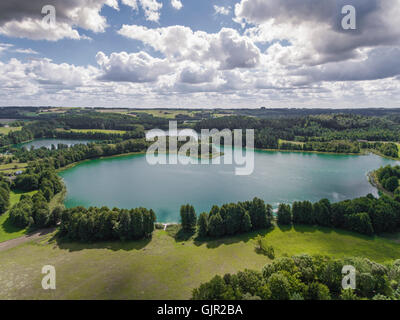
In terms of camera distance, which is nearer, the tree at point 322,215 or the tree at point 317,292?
the tree at point 317,292

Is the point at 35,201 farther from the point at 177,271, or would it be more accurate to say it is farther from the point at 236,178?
the point at 236,178

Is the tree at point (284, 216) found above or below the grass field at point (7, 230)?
above

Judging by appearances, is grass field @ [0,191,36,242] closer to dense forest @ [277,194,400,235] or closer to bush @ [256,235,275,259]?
bush @ [256,235,275,259]

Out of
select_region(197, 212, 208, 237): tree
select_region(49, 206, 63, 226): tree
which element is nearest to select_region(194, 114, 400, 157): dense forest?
select_region(197, 212, 208, 237): tree

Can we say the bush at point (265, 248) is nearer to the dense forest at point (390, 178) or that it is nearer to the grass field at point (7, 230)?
the grass field at point (7, 230)

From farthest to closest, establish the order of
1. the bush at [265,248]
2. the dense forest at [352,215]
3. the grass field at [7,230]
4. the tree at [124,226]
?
the grass field at [7,230]
the dense forest at [352,215]
the tree at [124,226]
the bush at [265,248]

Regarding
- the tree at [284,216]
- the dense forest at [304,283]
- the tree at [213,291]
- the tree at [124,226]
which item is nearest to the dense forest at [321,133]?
the tree at [284,216]

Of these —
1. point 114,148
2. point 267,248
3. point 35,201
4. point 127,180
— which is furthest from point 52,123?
point 267,248
